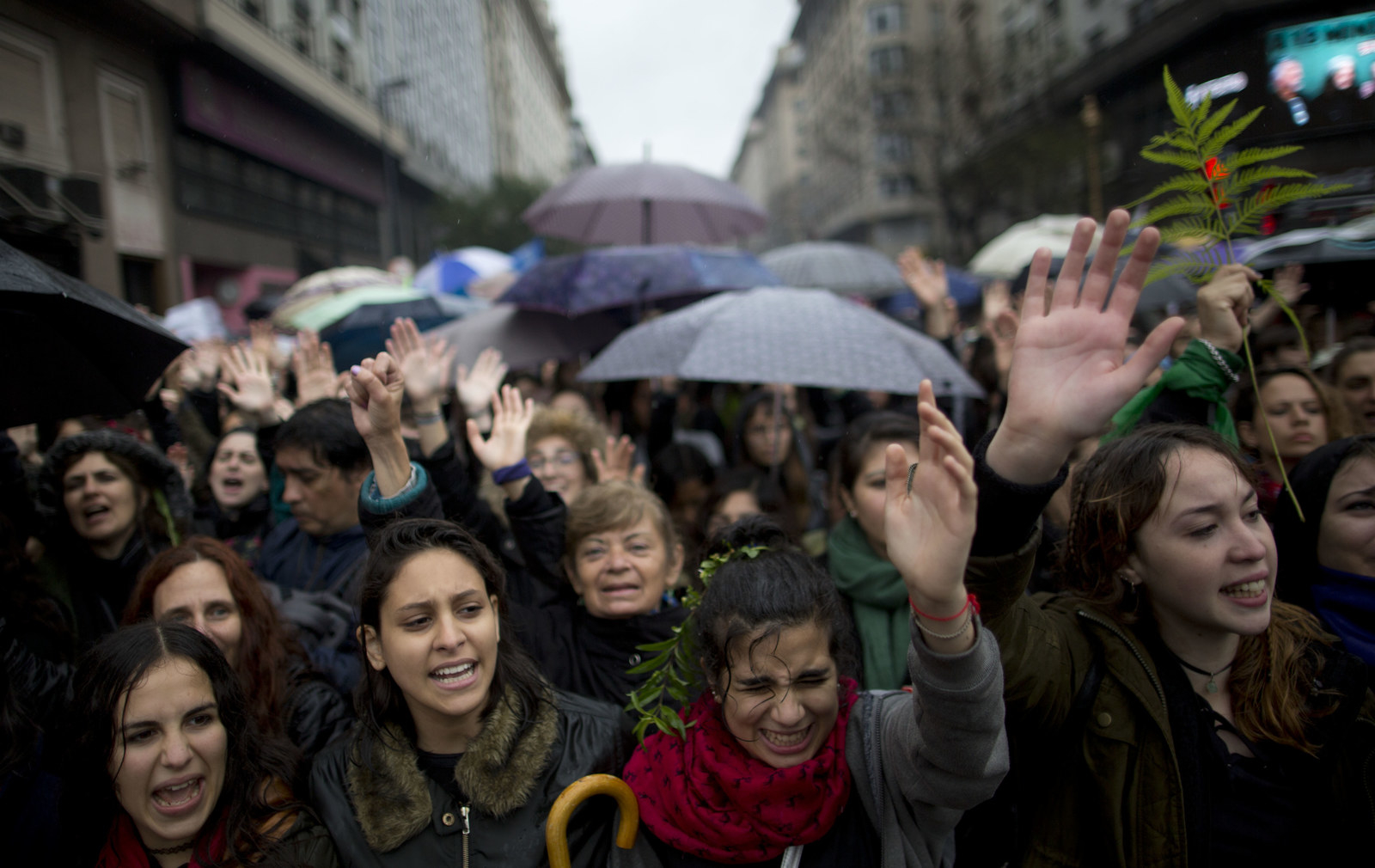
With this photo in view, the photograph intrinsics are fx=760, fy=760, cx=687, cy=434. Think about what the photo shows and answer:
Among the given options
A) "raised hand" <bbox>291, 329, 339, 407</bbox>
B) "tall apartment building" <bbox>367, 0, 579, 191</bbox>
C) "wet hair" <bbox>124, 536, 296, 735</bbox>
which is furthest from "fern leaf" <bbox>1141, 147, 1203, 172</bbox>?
"tall apartment building" <bbox>367, 0, 579, 191</bbox>

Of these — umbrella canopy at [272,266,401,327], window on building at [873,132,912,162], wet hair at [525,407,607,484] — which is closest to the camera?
wet hair at [525,407,607,484]

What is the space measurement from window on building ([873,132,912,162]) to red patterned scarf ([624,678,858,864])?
26.6 meters

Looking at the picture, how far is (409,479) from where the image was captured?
2229 millimetres

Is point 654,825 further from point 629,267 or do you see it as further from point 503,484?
point 629,267

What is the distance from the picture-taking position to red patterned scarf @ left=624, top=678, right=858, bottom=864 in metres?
1.58

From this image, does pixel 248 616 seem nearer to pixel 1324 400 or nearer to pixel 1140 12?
pixel 1324 400

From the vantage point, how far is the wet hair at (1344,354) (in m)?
2.94

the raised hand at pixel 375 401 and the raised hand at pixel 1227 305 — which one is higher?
the raised hand at pixel 1227 305

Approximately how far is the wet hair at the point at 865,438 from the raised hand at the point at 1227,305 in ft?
2.99

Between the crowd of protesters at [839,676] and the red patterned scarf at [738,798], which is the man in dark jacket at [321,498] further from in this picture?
the red patterned scarf at [738,798]

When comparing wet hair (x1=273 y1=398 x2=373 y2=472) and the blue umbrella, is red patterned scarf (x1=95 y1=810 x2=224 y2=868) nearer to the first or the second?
wet hair (x1=273 y1=398 x2=373 y2=472)

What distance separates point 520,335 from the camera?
5.17 metres

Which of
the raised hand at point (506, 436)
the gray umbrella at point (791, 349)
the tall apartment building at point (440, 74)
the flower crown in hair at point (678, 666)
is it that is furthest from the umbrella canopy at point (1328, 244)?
the tall apartment building at point (440, 74)

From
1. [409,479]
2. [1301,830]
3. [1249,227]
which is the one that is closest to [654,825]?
[409,479]
